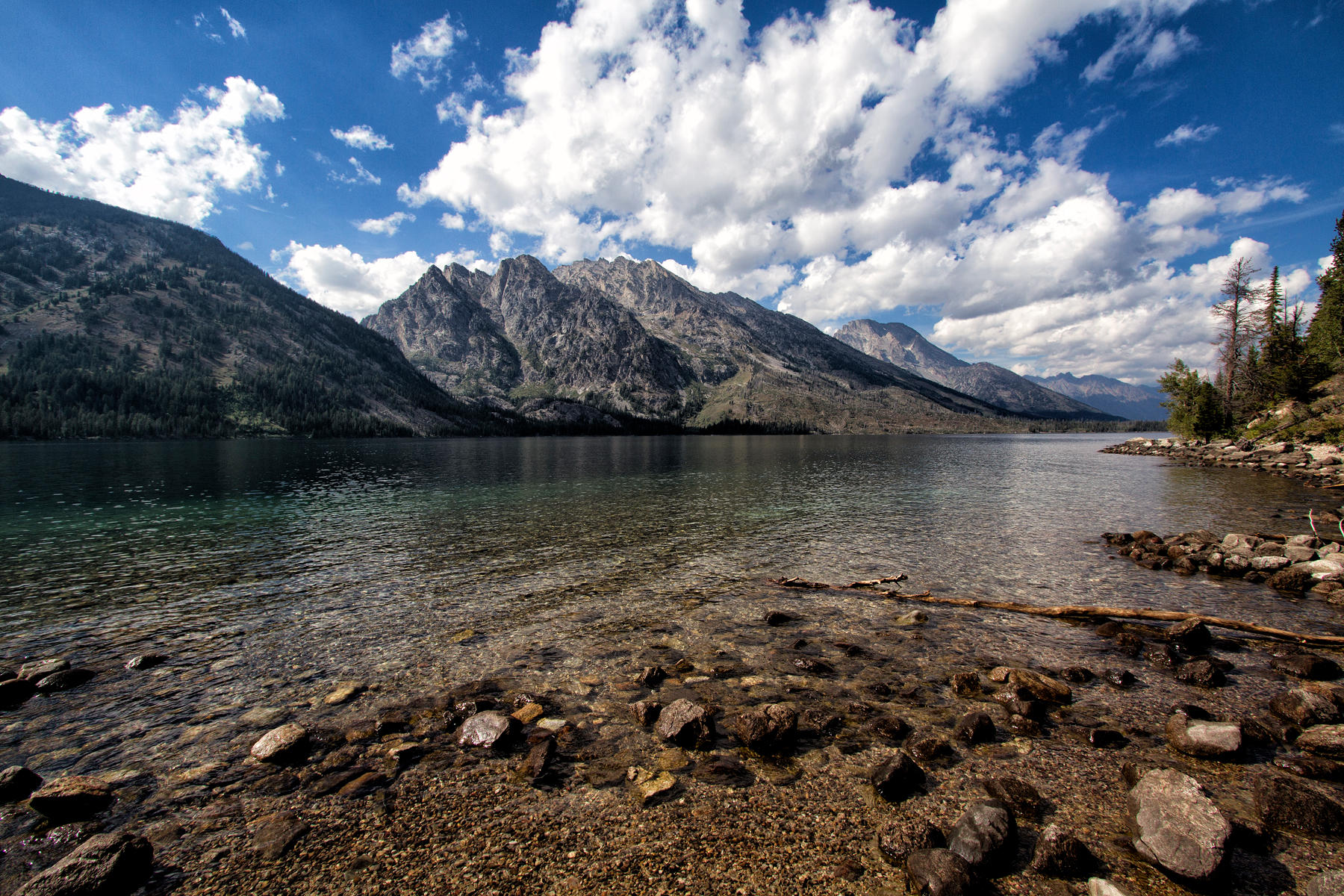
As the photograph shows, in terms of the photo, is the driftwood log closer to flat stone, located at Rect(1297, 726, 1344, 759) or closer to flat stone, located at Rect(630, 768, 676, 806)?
flat stone, located at Rect(1297, 726, 1344, 759)

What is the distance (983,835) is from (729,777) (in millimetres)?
4241

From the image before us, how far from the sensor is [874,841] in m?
8.09

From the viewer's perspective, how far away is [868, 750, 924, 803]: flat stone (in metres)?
9.09

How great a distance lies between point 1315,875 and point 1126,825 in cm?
193

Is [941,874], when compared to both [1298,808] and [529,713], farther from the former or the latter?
[529,713]

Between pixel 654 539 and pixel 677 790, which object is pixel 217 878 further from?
pixel 654 539

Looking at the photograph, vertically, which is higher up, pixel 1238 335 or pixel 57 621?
pixel 1238 335

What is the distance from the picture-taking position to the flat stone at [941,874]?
6.86 m

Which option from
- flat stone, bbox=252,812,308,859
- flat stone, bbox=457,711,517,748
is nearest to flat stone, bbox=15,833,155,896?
flat stone, bbox=252,812,308,859

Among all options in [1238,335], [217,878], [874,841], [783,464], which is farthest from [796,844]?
[1238,335]

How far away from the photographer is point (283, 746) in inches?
421

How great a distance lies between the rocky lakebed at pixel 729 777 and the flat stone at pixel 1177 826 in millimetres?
33

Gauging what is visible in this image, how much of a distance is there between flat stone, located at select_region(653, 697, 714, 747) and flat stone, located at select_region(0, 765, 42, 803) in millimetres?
11546

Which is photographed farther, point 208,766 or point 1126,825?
point 208,766
